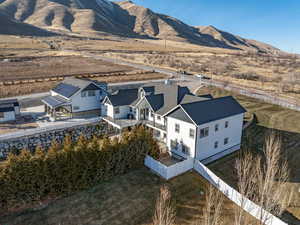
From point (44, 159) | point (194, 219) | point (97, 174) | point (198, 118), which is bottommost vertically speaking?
point (194, 219)

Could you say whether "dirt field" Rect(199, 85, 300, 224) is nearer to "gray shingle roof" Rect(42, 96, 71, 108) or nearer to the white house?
the white house

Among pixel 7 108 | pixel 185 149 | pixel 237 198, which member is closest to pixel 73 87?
pixel 7 108

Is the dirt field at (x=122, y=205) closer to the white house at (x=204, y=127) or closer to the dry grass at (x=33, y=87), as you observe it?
the white house at (x=204, y=127)

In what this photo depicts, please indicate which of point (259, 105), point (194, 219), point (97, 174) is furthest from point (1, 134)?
point (259, 105)

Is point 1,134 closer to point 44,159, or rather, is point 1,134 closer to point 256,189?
point 44,159

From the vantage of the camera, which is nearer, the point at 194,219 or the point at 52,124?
the point at 194,219

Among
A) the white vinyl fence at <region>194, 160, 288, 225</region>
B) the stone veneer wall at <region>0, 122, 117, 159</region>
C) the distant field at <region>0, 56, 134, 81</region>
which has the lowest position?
the white vinyl fence at <region>194, 160, 288, 225</region>

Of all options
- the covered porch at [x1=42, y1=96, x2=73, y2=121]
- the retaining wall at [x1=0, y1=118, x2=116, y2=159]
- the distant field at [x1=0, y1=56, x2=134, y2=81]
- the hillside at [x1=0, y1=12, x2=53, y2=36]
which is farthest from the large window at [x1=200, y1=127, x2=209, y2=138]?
the hillside at [x1=0, y1=12, x2=53, y2=36]
